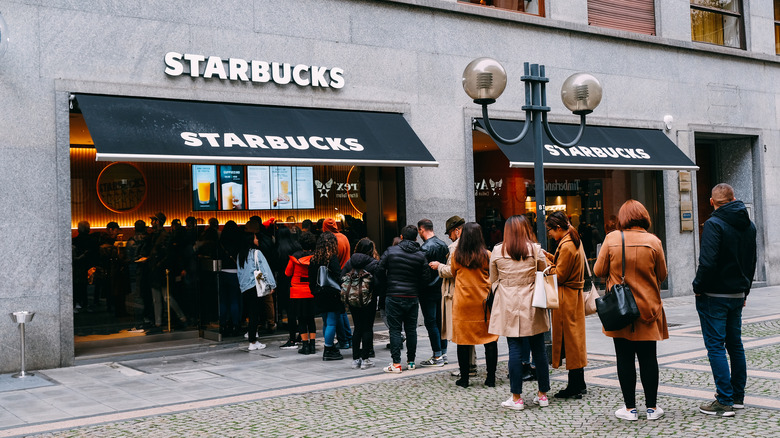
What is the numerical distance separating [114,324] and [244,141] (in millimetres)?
3245

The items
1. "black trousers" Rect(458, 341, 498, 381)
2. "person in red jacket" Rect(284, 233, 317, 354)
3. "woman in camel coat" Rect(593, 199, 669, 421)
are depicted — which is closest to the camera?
"woman in camel coat" Rect(593, 199, 669, 421)

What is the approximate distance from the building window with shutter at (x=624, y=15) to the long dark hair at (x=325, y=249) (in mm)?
8975

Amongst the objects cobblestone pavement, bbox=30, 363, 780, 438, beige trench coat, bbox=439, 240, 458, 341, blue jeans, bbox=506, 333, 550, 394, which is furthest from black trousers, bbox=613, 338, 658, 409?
beige trench coat, bbox=439, 240, 458, 341

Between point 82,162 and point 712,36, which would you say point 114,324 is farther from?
point 712,36

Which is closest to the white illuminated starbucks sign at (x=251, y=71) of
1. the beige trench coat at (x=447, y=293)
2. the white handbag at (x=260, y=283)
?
the white handbag at (x=260, y=283)

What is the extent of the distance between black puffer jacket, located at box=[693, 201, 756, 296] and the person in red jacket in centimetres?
541

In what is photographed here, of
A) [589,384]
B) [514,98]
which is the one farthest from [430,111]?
[589,384]

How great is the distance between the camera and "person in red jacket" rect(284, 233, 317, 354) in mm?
10367

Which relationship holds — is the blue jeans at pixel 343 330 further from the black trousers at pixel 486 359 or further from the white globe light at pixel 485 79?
the white globe light at pixel 485 79

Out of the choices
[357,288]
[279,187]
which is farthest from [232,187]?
[357,288]

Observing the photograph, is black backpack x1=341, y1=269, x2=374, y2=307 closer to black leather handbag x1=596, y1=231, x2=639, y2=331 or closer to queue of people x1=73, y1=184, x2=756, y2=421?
queue of people x1=73, y1=184, x2=756, y2=421

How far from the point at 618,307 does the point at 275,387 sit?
12.7ft

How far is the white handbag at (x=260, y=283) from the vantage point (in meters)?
11.0

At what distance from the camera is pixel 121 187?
11625mm
